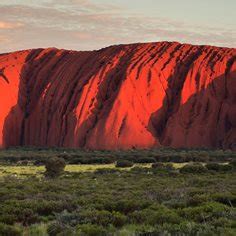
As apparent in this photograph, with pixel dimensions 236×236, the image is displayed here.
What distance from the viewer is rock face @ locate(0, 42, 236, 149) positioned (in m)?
Result: 74.9

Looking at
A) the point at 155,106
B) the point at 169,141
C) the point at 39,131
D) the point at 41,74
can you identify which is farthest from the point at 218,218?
the point at 41,74

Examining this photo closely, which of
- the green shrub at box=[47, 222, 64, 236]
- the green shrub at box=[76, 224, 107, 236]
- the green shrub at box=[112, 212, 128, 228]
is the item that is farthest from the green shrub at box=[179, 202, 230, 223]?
the green shrub at box=[47, 222, 64, 236]

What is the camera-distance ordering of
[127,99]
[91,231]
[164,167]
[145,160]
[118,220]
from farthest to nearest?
A: [127,99]
[145,160]
[164,167]
[118,220]
[91,231]

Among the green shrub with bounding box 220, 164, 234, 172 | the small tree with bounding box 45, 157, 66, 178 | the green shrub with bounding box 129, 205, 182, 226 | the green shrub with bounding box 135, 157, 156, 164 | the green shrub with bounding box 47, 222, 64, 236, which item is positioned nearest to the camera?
the green shrub with bounding box 47, 222, 64, 236

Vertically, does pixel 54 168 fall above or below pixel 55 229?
below

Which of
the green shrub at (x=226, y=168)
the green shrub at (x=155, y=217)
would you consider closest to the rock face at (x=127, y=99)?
the green shrub at (x=226, y=168)

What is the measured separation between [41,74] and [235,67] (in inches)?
1286

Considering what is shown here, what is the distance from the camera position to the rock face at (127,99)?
246ft

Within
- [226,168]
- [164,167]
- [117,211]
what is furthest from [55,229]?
[164,167]

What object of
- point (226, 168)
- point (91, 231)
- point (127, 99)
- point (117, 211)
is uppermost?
point (91, 231)

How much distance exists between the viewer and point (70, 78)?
284ft

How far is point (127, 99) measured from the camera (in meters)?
78.6

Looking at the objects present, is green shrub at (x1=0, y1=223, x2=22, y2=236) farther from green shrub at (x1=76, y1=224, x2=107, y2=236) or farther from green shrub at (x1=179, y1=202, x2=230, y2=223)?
green shrub at (x1=179, y1=202, x2=230, y2=223)

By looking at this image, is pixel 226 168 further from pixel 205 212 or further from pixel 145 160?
pixel 205 212
